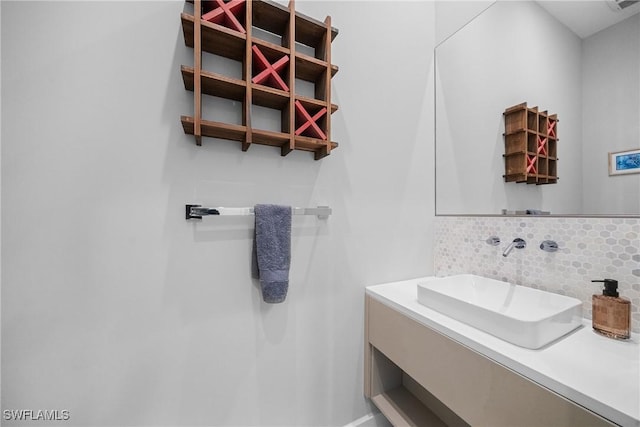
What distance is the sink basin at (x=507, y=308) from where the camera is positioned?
653mm

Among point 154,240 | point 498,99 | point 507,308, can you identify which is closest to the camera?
point 154,240

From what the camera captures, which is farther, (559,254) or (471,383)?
(559,254)

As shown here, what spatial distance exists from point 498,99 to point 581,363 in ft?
3.52

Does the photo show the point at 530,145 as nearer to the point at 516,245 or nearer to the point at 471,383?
the point at 516,245

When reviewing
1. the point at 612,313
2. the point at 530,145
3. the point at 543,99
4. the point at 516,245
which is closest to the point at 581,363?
the point at 612,313

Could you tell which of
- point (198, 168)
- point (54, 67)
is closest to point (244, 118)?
point (198, 168)

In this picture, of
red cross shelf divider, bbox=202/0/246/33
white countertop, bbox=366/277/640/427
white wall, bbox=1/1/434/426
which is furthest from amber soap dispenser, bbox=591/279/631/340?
red cross shelf divider, bbox=202/0/246/33

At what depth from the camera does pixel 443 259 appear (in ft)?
4.38

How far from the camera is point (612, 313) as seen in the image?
2.31 feet


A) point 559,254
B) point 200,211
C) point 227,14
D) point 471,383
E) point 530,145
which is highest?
point 227,14

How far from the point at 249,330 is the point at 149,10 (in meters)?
1.18

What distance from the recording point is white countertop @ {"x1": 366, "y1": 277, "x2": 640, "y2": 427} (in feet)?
1.55

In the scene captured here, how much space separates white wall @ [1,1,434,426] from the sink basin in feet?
1.31

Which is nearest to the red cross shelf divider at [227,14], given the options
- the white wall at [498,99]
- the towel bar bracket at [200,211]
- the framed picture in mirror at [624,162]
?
the towel bar bracket at [200,211]
